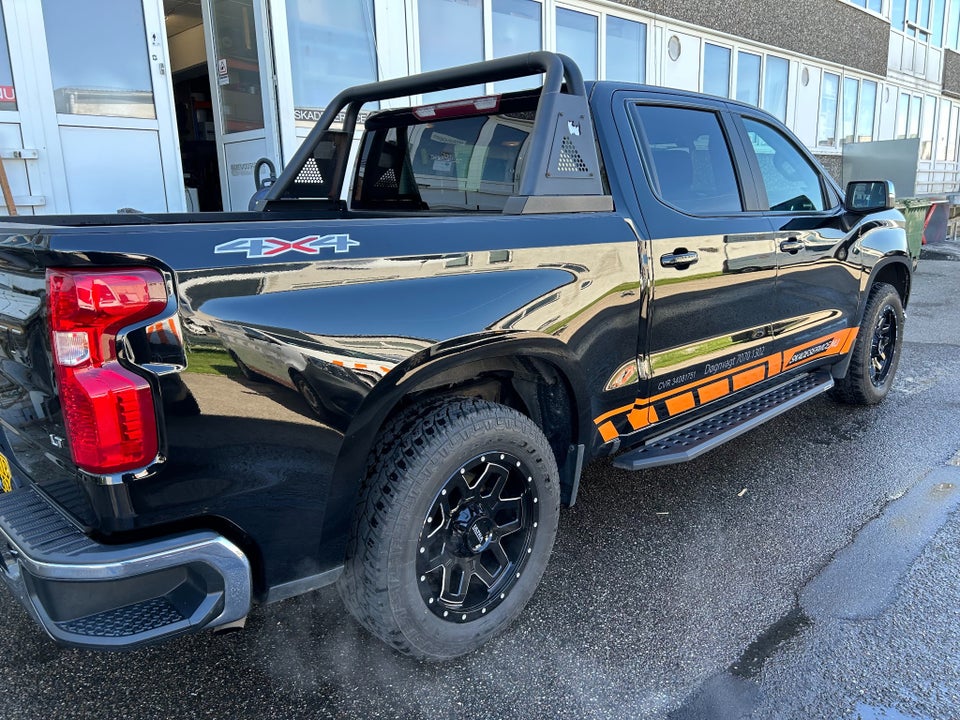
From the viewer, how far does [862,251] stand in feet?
14.1

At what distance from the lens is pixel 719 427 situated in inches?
131

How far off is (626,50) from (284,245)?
1044 cm

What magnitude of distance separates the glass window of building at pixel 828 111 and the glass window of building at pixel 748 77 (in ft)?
9.88

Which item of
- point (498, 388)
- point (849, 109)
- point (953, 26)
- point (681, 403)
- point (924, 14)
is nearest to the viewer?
point (498, 388)

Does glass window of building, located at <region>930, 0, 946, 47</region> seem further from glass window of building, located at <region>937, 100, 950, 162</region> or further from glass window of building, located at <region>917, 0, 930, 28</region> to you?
glass window of building, located at <region>937, 100, 950, 162</region>

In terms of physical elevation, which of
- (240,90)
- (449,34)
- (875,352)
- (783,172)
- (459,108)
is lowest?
(875,352)

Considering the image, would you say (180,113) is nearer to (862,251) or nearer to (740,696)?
(862,251)

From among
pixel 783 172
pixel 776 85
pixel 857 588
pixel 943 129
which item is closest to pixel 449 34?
pixel 783 172

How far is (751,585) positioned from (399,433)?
156 centimetres

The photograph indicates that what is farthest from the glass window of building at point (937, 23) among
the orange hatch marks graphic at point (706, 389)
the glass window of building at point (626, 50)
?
the orange hatch marks graphic at point (706, 389)

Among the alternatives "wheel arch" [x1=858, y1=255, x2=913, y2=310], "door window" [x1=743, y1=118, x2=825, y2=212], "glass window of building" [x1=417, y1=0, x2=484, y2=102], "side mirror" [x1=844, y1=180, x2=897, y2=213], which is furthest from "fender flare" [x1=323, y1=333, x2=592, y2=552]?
"glass window of building" [x1=417, y1=0, x2=484, y2=102]

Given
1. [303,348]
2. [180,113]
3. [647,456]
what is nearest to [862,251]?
[647,456]

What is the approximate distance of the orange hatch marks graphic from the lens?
2922mm

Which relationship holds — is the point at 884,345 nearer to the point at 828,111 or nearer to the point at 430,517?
the point at 430,517
